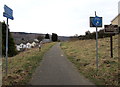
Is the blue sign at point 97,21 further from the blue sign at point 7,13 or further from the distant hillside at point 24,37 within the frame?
the distant hillside at point 24,37

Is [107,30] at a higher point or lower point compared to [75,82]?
higher

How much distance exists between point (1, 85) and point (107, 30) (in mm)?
9288

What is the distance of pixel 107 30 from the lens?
60.9 ft

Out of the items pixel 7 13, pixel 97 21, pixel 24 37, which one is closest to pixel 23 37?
pixel 24 37

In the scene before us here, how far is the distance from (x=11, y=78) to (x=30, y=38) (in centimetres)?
11640

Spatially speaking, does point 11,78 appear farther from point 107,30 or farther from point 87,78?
point 107,30

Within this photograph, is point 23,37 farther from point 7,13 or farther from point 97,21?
point 7,13

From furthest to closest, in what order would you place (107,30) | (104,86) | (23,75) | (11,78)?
(107,30) < (23,75) < (11,78) < (104,86)

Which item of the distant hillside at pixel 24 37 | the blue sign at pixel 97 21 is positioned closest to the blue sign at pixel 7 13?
the blue sign at pixel 97 21

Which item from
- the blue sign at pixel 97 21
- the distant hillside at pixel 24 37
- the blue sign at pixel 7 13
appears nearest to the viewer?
the blue sign at pixel 7 13

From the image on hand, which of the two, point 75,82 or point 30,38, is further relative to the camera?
point 30,38

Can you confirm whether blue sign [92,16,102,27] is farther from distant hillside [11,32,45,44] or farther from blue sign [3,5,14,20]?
distant hillside [11,32,45,44]

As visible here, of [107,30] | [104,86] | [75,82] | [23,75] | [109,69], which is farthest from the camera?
[107,30]

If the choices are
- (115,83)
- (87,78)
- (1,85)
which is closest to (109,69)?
(87,78)
